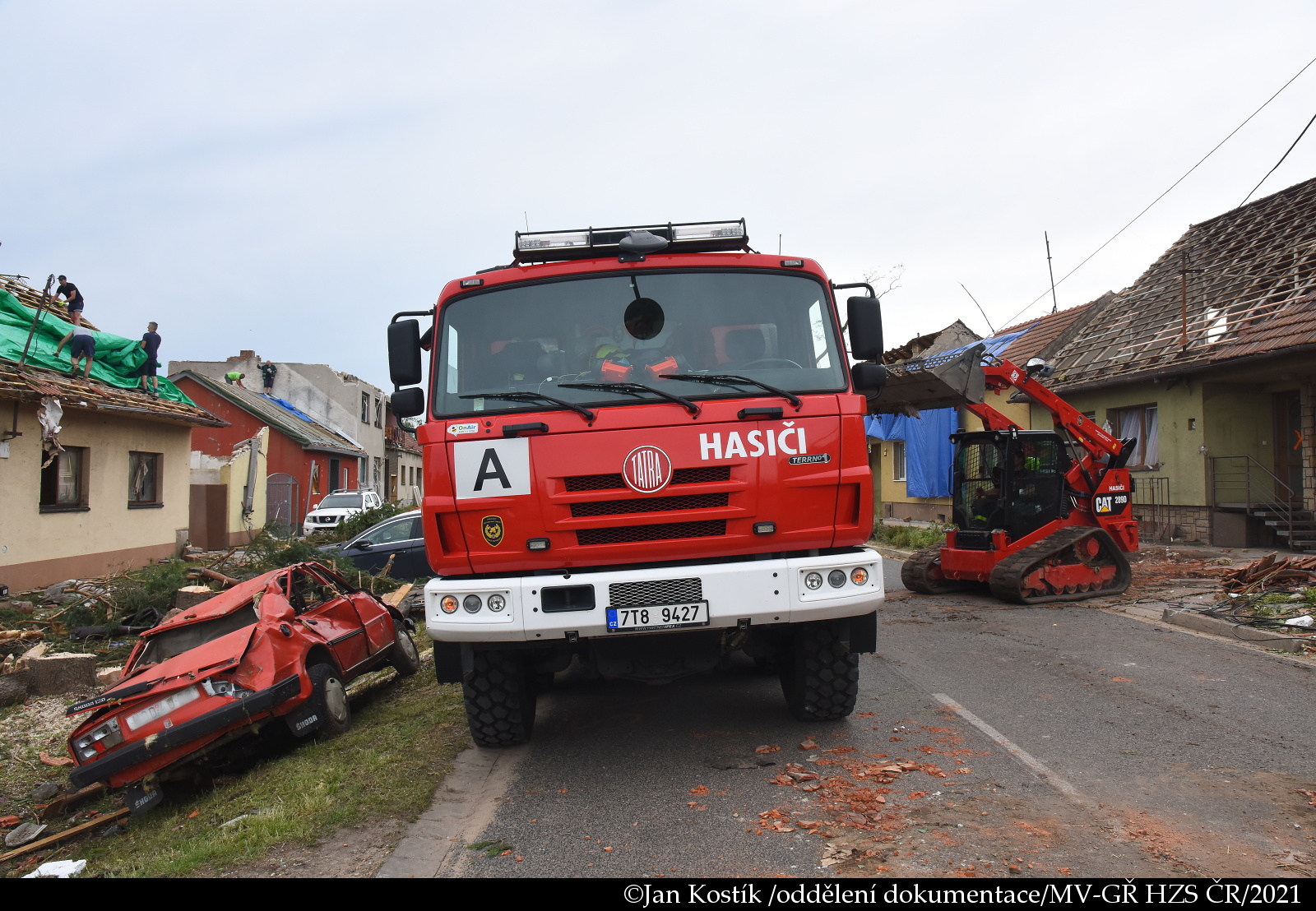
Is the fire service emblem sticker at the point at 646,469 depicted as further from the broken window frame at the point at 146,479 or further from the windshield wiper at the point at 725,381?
the broken window frame at the point at 146,479

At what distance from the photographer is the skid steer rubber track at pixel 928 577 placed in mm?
12891

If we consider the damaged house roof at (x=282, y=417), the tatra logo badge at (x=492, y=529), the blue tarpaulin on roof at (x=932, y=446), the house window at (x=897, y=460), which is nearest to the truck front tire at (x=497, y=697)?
the tatra logo badge at (x=492, y=529)

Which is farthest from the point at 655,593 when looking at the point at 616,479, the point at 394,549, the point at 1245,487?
the point at 1245,487

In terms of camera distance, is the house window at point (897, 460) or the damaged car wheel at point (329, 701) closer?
the damaged car wheel at point (329, 701)

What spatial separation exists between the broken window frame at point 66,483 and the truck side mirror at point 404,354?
12.4m

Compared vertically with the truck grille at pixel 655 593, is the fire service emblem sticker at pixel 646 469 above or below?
above

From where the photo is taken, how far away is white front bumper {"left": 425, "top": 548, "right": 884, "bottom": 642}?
15.2ft

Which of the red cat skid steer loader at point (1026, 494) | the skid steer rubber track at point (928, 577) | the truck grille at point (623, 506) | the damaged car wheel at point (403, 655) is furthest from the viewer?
the skid steer rubber track at point (928, 577)

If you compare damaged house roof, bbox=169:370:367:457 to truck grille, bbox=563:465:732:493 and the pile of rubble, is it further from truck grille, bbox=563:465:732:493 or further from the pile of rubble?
truck grille, bbox=563:465:732:493

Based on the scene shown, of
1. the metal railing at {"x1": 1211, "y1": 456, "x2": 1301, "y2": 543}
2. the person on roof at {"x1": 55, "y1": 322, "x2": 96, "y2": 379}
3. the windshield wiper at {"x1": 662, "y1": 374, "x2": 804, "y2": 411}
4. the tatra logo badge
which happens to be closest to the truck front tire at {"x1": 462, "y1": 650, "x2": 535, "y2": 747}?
the tatra logo badge

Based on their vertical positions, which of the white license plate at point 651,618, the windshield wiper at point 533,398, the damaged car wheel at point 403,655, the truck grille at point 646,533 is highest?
the windshield wiper at point 533,398

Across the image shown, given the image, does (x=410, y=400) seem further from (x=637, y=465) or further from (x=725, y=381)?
(x=725, y=381)

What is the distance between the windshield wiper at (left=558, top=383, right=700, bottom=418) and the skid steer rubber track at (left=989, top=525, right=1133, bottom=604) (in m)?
7.78
